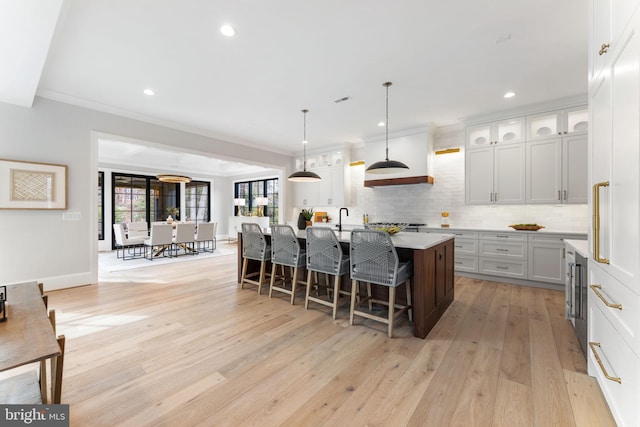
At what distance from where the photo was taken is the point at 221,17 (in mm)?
2285

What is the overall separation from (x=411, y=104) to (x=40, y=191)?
5.38m

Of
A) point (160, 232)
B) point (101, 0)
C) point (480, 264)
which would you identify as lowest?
point (480, 264)

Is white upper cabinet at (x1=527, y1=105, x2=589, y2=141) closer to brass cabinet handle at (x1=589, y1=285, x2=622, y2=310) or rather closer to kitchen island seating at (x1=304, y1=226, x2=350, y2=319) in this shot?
brass cabinet handle at (x1=589, y1=285, x2=622, y2=310)

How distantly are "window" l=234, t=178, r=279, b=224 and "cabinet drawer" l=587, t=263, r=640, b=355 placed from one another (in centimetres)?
814

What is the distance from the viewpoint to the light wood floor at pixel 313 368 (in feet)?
5.07

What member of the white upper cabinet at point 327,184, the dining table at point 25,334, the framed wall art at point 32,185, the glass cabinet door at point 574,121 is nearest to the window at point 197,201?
the white upper cabinet at point 327,184

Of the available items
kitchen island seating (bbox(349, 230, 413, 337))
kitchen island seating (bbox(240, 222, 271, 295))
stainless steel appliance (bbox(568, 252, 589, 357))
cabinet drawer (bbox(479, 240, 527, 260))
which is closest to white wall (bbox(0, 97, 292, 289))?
kitchen island seating (bbox(240, 222, 271, 295))

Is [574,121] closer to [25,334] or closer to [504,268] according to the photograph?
[504,268]

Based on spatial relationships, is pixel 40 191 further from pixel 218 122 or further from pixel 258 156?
pixel 258 156

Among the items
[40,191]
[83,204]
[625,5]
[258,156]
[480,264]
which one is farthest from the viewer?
[258,156]

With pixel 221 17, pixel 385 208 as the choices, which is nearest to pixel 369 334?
pixel 221 17

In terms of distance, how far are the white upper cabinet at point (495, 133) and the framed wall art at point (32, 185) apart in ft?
20.8

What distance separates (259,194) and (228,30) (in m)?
7.80

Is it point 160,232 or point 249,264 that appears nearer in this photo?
point 249,264
